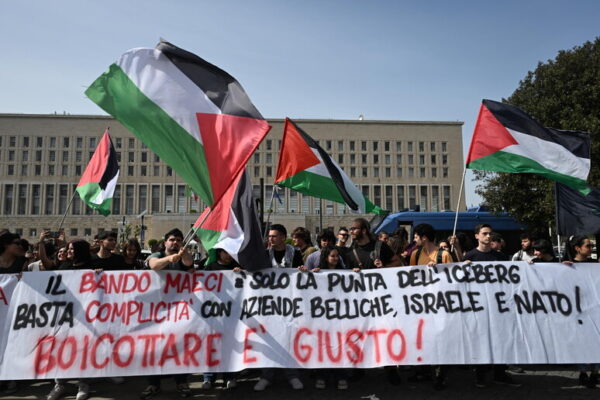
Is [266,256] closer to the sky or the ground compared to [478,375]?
closer to the sky

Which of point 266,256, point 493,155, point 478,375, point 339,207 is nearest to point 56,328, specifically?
point 266,256

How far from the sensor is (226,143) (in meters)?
4.63

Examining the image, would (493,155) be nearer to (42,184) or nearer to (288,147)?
(288,147)

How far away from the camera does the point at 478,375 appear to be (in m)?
4.95

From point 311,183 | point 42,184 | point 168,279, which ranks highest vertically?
point 42,184

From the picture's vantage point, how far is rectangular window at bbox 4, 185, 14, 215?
71812 millimetres

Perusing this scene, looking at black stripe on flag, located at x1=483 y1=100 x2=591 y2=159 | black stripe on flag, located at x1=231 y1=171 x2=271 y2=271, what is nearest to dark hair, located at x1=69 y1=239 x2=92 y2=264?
black stripe on flag, located at x1=231 y1=171 x2=271 y2=271

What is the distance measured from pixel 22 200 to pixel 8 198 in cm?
223

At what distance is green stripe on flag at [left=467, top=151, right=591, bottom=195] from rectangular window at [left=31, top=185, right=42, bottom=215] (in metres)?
79.7

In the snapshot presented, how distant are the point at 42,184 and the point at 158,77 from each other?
79.4 metres

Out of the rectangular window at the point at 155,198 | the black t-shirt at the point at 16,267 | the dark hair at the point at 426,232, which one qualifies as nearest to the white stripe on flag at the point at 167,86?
the black t-shirt at the point at 16,267

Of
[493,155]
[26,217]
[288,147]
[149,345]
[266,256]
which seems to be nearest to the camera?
[149,345]

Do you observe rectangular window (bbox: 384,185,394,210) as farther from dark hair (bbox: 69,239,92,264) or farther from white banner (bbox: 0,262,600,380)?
dark hair (bbox: 69,239,92,264)

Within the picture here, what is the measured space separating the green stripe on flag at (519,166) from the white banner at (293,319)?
1018 mm
